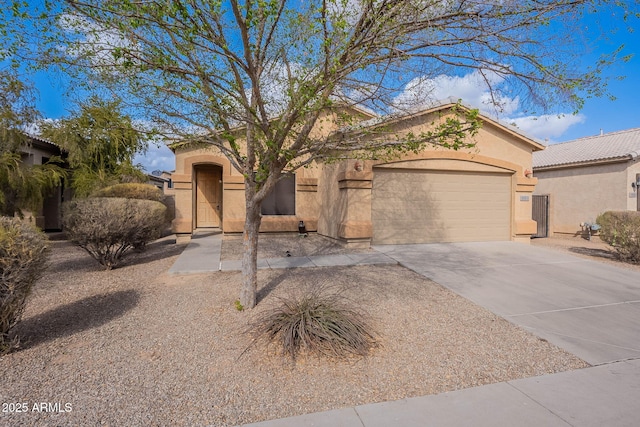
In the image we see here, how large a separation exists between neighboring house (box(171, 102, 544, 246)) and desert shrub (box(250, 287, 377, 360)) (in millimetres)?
5557

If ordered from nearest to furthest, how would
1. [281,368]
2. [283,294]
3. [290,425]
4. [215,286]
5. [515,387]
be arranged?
[290,425], [515,387], [281,368], [283,294], [215,286]

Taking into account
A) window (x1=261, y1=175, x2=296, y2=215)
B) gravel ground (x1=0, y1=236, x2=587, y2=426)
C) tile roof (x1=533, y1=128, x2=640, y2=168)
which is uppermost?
tile roof (x1=533, y1=128, x2=640, y2=168)

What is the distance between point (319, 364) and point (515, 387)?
1980 millimetres

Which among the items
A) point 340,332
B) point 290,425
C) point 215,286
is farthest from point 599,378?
point 215,286

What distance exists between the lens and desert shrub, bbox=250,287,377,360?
3.76m

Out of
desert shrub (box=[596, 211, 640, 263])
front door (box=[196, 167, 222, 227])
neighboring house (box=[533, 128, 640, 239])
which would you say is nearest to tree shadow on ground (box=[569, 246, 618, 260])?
desert shrub (box=[596, 211, 640, 263])

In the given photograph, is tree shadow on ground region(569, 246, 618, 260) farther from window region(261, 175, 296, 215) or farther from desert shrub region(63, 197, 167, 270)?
desert shrub region(63, 197, 167, 270)

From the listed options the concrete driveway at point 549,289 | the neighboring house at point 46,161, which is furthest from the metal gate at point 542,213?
the neighboring house at point 46,161

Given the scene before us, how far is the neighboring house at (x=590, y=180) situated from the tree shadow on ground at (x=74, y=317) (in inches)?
659

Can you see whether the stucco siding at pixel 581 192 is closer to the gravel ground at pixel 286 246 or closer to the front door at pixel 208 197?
the gravel ground at pixel 286 246

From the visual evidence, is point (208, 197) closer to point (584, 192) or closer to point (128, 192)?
point (128, 192)

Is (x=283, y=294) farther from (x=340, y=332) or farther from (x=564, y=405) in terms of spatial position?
(x=564, y=405)

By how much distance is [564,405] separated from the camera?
9.71 ft

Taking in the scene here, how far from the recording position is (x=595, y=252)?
10.8 metres
